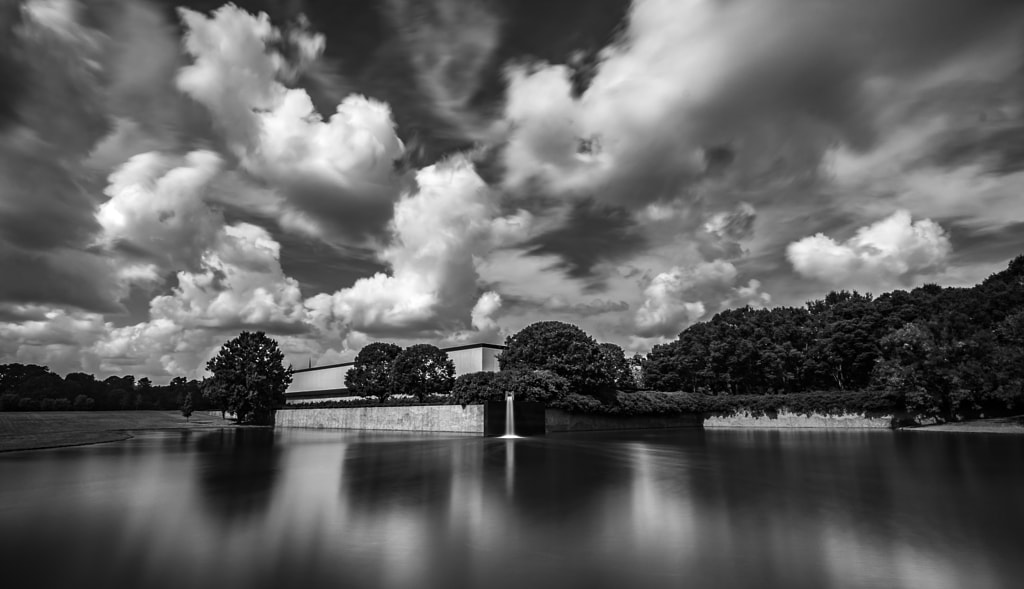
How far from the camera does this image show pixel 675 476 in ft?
51.0

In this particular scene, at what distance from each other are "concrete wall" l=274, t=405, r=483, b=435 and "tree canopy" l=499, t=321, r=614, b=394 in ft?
20.5

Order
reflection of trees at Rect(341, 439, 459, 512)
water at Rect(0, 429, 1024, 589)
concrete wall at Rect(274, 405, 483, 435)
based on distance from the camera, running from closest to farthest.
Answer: water at Rect(0, 429, 1024, 589) < reflection of trees at Rect(341, 439, 459, 512) < concrete wall at Rect(274, 405, 483, 435)

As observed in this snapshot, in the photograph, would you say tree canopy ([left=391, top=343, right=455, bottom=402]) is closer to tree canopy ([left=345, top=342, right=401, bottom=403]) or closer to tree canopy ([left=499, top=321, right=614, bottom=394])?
tree canopy ([left=345, top=342, right=401, bottom=403])

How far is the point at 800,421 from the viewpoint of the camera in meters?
52.9

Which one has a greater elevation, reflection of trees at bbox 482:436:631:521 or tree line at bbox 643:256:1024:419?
tree line at bbox 643:256:1024:419

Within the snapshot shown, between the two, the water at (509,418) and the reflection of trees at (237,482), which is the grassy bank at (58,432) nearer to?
the reflection of trees at (237,482)

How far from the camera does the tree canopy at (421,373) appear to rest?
5309 cm

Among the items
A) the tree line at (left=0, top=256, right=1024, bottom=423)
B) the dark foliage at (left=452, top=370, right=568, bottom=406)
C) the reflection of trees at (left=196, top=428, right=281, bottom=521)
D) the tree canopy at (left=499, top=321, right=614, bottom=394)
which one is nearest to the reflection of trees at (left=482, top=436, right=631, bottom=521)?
the reflection of trees at (left=196, top=428, right=281, bottom=521)

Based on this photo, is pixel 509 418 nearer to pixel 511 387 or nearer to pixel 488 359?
pixel 511 387

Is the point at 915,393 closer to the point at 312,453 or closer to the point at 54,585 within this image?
the point at 312,453

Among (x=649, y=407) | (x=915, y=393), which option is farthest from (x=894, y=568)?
(x=649, y=407)

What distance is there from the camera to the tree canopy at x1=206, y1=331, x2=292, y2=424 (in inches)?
2247

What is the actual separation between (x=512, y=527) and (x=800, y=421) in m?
52.6

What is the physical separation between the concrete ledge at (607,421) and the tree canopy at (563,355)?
247 centimetres
